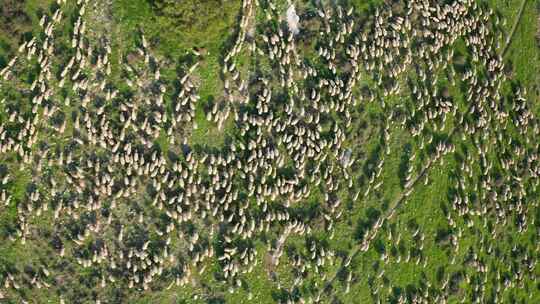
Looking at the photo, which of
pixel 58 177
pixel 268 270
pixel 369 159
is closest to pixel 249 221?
pixel 268 270

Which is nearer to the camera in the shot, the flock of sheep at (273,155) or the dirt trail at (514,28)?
the flock of sheep at (273,155)

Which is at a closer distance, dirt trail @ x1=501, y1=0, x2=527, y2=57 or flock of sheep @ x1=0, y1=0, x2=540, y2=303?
flock of sheep @ x1=0, y1=0, x2=540, y2=303

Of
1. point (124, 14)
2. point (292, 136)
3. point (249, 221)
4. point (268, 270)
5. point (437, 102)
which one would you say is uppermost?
point (124, 14)

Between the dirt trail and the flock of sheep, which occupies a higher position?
the dirt trail

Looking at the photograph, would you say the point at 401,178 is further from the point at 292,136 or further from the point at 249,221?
the point at 249,221

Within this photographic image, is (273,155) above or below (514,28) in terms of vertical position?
below

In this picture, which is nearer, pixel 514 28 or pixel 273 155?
pixel 273 155

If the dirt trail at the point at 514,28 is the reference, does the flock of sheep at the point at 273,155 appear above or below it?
below

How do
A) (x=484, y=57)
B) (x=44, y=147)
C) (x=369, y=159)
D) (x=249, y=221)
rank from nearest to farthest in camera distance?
1. (x=44, y=147)
2. (x=249, y=221)
3. (x=369, y=159)
4. (x=484, y=57)
